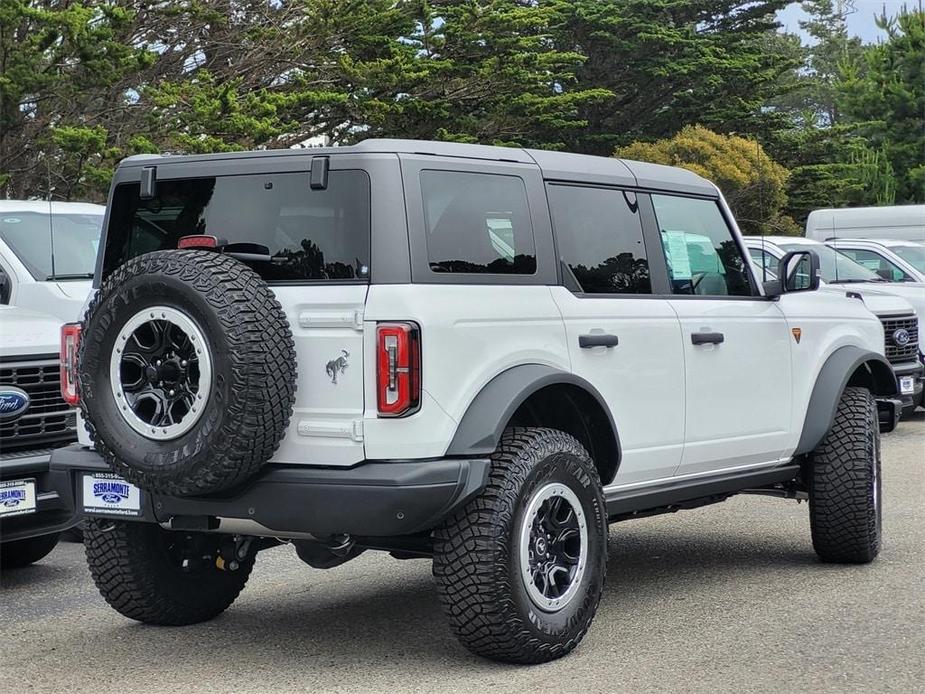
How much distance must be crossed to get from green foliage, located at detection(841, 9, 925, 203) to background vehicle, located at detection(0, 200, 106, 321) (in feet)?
119

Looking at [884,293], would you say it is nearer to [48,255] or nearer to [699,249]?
[699,249]

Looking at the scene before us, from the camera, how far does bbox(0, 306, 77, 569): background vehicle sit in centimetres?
691

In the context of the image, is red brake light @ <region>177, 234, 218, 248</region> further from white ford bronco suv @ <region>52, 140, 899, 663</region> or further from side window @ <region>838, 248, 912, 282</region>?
side window @ <region>838, 248, 912, 282</region>

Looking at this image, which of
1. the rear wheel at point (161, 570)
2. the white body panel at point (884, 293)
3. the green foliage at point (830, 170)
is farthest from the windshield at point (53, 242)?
the green foliage at point (830, 170)

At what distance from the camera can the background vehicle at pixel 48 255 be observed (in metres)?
9.49

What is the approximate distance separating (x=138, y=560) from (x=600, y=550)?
1.97m

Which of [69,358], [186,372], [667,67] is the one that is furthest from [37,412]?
[667,67]

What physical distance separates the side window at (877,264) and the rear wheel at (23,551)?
1083 cm

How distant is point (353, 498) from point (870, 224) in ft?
55.0

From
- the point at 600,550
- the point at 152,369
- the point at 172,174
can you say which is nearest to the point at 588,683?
the point at 600,550

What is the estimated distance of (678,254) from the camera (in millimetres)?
6805

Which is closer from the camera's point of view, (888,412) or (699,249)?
(699,249)

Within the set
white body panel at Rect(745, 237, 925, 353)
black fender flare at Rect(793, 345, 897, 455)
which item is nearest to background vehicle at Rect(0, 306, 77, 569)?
black fender flare at Rect(793, 345, 897, 455)

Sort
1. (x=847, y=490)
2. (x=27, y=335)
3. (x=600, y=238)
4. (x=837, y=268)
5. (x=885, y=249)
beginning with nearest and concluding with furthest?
(x=600, y=238) → (x=27, y=335) → (x=847, y=490) → (x=837, y=268) → (x=885, y=249)
